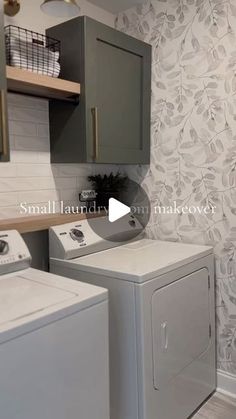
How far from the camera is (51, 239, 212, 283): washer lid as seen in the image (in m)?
1.62

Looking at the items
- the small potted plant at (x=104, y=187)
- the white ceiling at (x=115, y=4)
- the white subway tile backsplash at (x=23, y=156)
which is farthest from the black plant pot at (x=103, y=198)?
the white ceiling at (x=115, y=4)

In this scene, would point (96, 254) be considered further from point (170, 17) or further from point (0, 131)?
point (170, 17)

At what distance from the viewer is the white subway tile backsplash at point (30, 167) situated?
6.26 ft

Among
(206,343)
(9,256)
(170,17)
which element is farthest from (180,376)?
(170,17)

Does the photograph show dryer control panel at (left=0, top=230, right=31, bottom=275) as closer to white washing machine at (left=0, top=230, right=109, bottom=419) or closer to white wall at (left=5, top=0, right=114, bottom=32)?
white washing machine at (left=0, top=230, right=109, bottom=419)

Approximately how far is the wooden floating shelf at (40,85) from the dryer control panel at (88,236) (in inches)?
28.4

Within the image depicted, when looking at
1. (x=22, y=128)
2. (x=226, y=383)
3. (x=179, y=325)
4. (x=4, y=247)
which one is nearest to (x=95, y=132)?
(x=22, y=128)

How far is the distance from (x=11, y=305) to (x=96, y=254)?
2.71ft

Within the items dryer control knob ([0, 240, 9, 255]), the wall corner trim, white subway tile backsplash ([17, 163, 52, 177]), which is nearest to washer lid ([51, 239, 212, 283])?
dryer control knob ([0, 240, 9, 255])

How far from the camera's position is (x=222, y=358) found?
216cm

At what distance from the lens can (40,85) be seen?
171 cm

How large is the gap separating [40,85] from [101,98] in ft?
1.27

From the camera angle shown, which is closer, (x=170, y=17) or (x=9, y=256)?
(x=9, y=256)

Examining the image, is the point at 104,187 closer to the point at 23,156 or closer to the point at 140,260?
the point at 23,156
